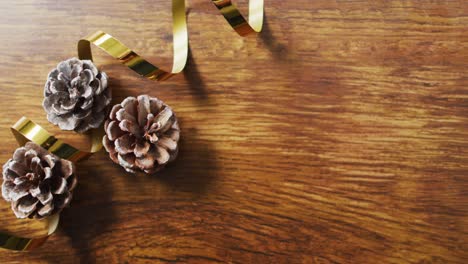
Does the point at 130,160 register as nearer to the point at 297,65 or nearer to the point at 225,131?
the point at 225,131

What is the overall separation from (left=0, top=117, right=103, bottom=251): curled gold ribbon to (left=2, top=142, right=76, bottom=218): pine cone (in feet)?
0.06

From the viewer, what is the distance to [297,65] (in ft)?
2.28

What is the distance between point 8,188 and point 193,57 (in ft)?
0.94

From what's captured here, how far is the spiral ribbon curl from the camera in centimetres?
65

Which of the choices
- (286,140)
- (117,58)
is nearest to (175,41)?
(117,58)

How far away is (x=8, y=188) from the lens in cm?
65

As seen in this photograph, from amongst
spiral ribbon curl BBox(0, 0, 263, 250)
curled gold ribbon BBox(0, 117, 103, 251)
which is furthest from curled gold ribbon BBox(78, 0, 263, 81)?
curled gold ribbon BBox(0, 117, 103, 251)

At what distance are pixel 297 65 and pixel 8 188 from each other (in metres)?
0.40

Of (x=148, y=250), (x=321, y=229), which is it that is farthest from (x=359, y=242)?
(x=148, y=250)

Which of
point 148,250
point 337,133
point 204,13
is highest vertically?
point 204,13

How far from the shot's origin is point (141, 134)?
2.13 feet

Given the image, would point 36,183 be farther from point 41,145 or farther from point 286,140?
point 286,140

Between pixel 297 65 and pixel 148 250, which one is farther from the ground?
pixel 297 65

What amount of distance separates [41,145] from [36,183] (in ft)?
0.16
